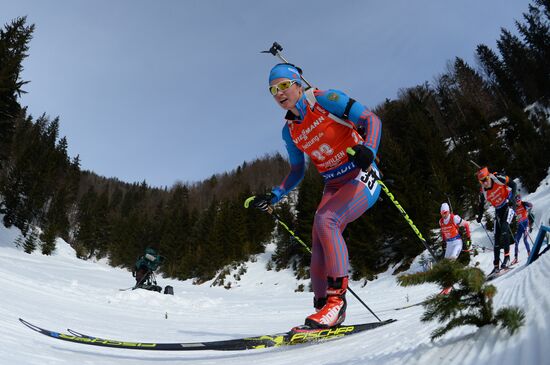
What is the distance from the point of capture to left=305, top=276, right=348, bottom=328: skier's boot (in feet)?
8.31

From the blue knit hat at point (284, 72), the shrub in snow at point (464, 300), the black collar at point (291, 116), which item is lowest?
the shrub in snow at point (464, 300)

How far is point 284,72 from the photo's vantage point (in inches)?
132

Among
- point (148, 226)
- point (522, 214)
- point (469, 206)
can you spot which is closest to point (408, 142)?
point (469, 206)

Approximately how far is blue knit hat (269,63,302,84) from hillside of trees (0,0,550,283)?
1473mm

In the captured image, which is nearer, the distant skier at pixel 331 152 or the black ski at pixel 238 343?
the black ski at pixel 238 343

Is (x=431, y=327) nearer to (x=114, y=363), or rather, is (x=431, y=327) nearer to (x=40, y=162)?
(x=114, y=363)

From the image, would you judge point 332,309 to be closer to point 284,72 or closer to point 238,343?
point 238,343

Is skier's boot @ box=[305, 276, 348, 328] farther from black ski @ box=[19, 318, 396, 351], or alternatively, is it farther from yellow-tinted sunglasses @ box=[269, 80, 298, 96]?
yellow-tinted sunglasses @ box=[269, 80, 298, 96]

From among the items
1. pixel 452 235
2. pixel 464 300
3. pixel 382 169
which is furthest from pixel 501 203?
pixel 382 169

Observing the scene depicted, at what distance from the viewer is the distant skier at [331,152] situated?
2.86m

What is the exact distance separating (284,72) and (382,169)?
19104 millimetres

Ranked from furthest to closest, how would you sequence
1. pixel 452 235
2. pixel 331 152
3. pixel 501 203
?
pixel 452 235
pixel 501 203
pixel 331 152

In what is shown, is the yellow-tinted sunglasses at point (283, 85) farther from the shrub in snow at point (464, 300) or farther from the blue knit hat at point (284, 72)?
the shrub in snow at point (464, 300)

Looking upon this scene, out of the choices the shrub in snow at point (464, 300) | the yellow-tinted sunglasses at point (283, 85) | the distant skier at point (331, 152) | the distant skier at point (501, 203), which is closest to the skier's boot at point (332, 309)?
the distant skier at point (331, 152)
